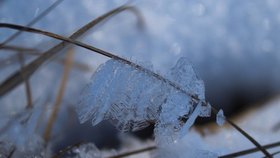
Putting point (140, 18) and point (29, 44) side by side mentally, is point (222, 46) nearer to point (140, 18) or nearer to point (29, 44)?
point (140, 18)

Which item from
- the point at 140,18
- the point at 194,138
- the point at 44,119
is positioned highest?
→ the point at 140,18

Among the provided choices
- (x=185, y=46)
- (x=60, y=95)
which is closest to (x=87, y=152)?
(x=60, y=95)

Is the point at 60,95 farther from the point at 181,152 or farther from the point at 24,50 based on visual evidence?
the point at 181,152

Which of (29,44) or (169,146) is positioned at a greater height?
(29,44)

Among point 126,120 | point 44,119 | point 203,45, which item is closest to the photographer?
point 126,120

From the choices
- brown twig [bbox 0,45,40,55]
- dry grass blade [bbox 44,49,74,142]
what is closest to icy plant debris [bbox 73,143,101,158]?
dry grass blade [bbox 44,49,74,142]

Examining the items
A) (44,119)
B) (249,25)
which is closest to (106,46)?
(44,119)

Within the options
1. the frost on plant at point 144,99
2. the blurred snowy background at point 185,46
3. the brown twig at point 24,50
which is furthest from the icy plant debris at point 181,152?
the brown twig at point 24,50
